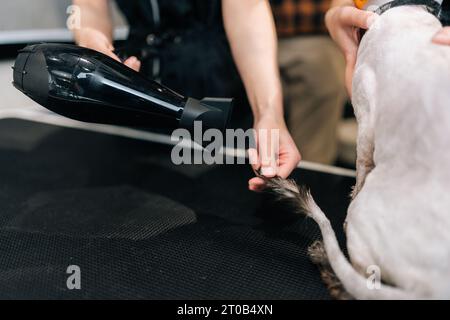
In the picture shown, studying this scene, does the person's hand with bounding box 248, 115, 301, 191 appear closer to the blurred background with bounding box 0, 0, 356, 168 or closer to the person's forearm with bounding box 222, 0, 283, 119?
the person's forearm with bounding box 222, 0, 283, 119

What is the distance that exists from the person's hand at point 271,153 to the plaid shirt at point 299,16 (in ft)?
2.18

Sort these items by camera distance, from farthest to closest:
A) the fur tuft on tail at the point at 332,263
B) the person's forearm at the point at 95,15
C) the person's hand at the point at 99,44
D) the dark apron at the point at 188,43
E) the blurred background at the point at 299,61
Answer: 1. the blurred background at the point at 299,61
2. the dark apron at the point at 188,43
3. the person's forearm at the point at 95,15
4. the person's hand at the point at 99,44
5. the fur tuft on tail at the point at 332,263

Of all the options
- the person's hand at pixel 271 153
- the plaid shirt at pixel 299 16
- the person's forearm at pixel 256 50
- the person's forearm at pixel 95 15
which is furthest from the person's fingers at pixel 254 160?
the plaid shirt at pixel 299 16

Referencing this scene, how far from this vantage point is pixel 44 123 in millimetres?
1045

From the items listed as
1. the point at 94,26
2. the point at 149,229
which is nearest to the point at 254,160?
the point at 149,229

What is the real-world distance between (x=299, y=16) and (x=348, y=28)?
0.75 meters

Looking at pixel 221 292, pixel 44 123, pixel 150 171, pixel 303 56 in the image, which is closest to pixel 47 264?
pixel 221 292

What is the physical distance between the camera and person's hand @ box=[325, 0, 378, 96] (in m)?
0.50

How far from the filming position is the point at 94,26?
0.74 m

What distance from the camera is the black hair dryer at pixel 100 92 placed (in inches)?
20.6

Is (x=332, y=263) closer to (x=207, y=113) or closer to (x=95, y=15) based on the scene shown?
(x=207, y=113)

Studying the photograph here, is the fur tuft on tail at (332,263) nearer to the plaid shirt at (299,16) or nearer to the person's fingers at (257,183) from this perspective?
the person's fingers at (257,183)

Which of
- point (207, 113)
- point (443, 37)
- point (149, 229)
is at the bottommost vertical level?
point (149, 229)
